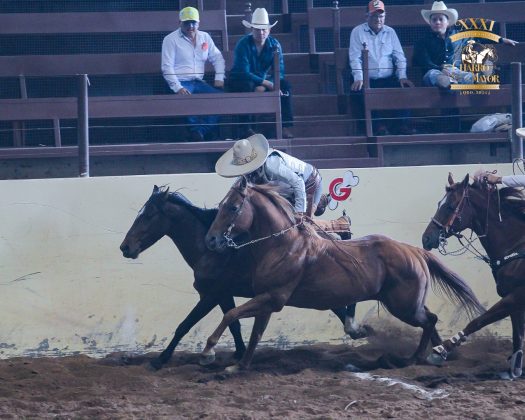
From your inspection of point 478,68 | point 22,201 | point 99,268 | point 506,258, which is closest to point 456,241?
point 506,258

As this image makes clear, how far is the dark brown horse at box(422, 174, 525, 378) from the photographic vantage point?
8.51m

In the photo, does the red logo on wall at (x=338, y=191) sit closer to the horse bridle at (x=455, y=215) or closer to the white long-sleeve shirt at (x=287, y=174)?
the white long-sleeve shirt at (x=287, y=174)

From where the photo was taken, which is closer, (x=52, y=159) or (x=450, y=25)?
(x=52, y=159)

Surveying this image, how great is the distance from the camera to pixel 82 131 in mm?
10070

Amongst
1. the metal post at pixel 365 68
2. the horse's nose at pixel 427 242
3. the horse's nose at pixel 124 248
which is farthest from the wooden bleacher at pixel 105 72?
the horse's nose at pixel 427 242

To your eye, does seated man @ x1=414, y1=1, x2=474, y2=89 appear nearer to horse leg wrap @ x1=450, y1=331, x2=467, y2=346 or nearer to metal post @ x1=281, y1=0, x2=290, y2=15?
metal post @ x1=281, y1=0, x2=290, y2=15

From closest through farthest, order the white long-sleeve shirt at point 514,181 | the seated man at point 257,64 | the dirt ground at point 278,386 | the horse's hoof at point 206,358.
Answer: the dirt ground at point 278,386 < the horse's hoof at point 206,358 < the white long-sleeve shirt at point 514,181 < the seated man at point 257,64

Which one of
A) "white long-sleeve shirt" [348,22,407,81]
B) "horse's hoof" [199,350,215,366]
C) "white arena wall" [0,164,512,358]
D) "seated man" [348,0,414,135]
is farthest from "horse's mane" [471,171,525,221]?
"white long-sleeve shirt" [348,22,407,81]

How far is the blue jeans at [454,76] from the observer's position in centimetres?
1166

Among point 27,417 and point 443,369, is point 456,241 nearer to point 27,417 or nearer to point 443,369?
point 443,369

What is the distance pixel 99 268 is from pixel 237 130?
2.98m

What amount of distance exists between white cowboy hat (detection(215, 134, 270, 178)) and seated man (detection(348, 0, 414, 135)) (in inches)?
124

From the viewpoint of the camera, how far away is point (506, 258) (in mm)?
8609

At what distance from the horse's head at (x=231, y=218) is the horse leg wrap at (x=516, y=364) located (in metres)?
2.41
